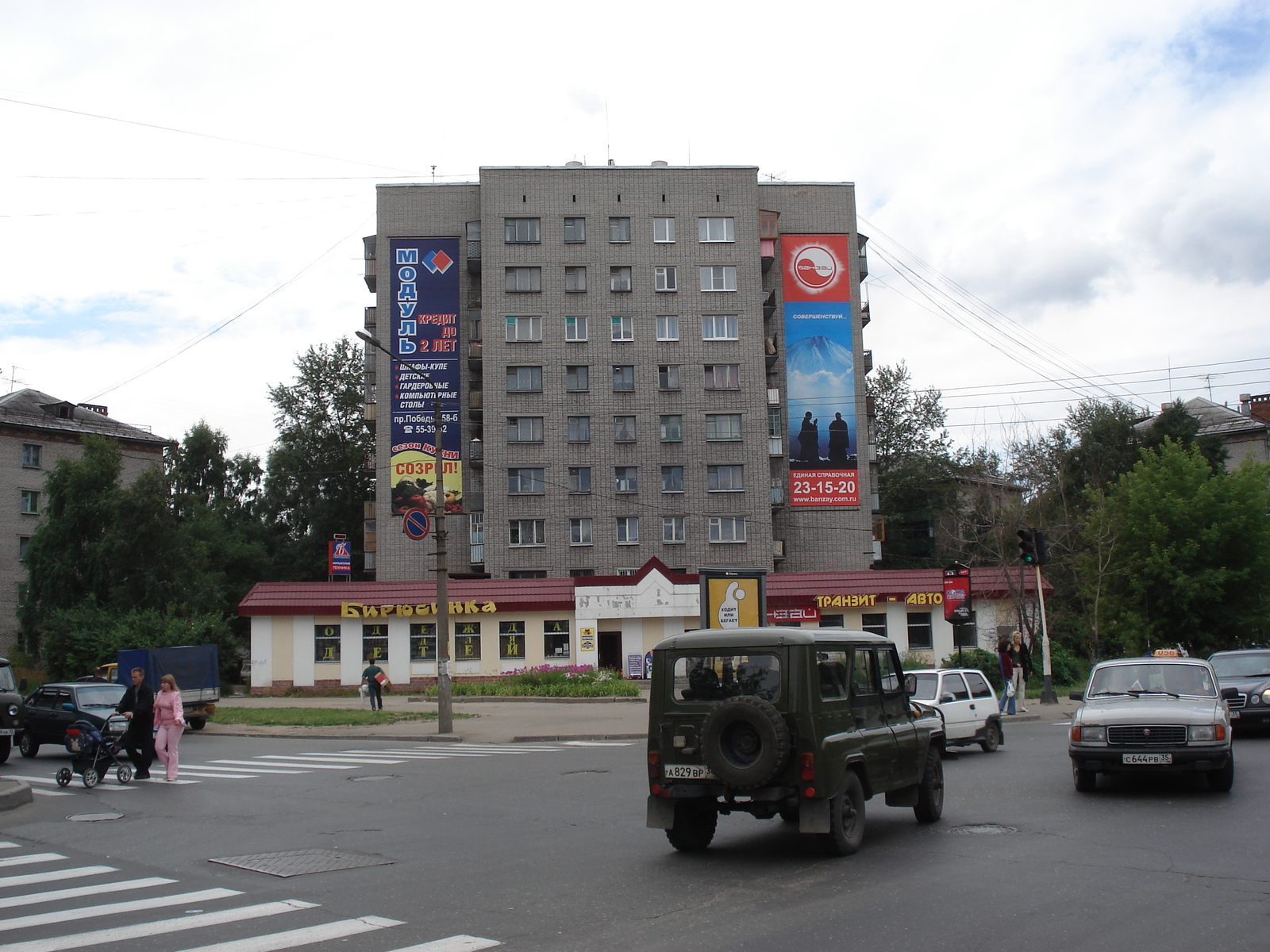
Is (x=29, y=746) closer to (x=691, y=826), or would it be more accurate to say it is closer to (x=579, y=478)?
(x=691, y=826)

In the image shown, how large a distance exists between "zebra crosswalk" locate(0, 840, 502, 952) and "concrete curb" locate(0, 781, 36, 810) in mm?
5358

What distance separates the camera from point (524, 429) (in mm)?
55812

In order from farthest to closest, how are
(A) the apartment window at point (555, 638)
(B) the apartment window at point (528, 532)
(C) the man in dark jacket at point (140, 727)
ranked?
1. (B) the apartment window at point (528, 532)
2. (A) the apartment window at point (555, 638)
3. (C) the man in dark jacket at point (140, 727)

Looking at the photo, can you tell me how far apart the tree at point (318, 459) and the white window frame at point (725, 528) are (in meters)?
25.8

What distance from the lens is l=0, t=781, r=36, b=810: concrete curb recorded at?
13.8 metres

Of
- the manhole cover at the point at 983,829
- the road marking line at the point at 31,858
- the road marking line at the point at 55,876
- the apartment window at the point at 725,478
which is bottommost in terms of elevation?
the manhole cover at the point at 983,829

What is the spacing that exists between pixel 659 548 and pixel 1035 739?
35253 mm

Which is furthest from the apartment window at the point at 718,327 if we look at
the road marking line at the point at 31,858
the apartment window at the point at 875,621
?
the road marking line at the point at 31,858

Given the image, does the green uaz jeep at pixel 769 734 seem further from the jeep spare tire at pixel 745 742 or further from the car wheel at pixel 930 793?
the car wheel at pixel 930 793

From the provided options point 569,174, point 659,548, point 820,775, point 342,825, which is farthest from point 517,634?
point 820,775

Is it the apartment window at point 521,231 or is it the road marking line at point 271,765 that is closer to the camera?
the road marking line at point 271,765

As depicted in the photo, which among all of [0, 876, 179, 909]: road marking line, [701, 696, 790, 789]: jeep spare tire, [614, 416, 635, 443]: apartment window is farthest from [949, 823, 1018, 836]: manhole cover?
[614, 416, 635, 443]: apartment window

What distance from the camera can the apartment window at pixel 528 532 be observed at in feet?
180

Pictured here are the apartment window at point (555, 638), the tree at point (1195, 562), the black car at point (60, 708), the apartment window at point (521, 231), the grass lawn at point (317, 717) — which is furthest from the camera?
the apartment window at point (521, 231)
